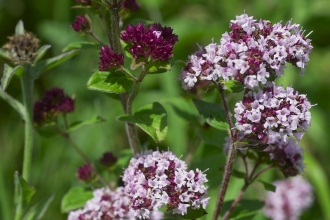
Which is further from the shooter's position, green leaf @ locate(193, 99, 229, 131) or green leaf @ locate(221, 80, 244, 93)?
green leaf @ locate(193, 99, 229, 131)

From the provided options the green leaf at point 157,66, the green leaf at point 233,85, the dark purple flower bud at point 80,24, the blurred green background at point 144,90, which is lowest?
the green leaf at point 233,85

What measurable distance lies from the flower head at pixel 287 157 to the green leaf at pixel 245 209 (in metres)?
0.16

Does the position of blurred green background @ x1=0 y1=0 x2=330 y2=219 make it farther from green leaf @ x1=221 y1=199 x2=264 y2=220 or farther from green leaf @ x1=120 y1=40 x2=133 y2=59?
green leaf @ x1=120 y1=40 x2=133 y2=59

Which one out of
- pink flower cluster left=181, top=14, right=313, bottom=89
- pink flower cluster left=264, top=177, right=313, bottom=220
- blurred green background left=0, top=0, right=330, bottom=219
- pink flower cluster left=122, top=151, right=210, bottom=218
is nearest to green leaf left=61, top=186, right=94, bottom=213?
pink flower cluster left=122, top=151, right=210, bottom=218

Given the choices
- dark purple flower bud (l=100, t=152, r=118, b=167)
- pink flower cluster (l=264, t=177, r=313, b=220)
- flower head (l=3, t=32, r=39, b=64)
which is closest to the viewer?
flower head (l=3, t=32, r=39, b=64)

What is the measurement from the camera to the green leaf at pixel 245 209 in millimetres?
1543

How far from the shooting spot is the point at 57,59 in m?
1.54

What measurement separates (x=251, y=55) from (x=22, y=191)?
33.2 inches

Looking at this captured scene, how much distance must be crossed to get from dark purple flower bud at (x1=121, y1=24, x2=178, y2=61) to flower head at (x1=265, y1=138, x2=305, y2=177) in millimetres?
498

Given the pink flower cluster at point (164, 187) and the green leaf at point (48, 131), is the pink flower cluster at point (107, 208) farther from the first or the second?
the green leaf at point (48, 131)

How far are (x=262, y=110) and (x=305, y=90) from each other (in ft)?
8.42

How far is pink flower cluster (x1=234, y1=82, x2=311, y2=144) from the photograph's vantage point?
1.15 meters

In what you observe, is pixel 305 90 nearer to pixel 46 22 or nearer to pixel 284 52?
pixel 46 22

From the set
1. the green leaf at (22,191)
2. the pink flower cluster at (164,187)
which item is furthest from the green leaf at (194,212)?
the green leaf at (22,191)
